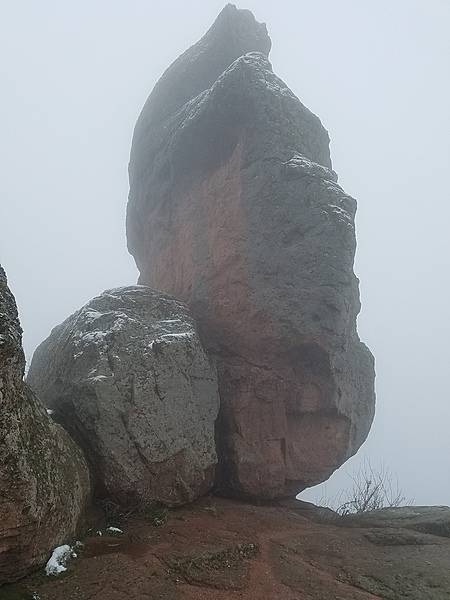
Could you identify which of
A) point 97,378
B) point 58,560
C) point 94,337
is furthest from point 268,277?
point 58,560

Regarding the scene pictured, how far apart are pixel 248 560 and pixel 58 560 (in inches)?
126

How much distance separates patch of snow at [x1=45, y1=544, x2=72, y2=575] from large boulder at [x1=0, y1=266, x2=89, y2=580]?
0.11 metres

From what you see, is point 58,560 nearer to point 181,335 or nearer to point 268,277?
point 181,335

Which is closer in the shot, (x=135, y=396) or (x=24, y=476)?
(x=24, y=476)

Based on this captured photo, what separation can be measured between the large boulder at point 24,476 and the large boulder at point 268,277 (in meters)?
5.29

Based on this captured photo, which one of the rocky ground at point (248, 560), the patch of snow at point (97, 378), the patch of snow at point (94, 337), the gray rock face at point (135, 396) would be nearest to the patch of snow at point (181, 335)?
the gray rock face at point (135, 396)

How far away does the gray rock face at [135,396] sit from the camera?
10312 millimetres

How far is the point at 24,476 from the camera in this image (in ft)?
23.8

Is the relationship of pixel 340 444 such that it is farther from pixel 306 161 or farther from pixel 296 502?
pixel 306 161

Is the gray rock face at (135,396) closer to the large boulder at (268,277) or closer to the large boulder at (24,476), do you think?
the large boulder at (268,277)

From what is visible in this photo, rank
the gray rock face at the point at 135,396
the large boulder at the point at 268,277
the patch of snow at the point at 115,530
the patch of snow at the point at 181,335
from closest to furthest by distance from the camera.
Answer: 1. the patch of snow at the point at 115,530
2. the gray rock face at the point at 135,396
3. the patch of snow at the point at 181,335
4. the large boulder at the point at 268,277

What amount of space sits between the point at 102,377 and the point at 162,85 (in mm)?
14875

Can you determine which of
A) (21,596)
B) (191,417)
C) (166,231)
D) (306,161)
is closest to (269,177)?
(306,161)

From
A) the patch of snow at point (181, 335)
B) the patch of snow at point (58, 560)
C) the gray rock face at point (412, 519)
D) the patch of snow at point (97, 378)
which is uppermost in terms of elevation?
the patch of snow at point (181, 335)
